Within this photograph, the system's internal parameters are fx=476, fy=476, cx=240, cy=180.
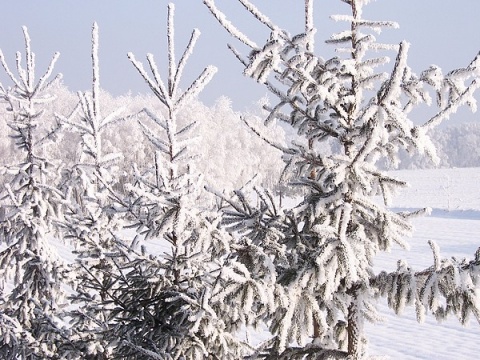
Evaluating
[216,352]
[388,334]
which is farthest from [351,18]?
[388,334]

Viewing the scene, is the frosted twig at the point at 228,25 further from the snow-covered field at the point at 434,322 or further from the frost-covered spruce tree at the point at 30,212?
the frost-covered spruce tree at the point at 30,212

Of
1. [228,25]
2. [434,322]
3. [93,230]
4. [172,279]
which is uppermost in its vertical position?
[228,25]

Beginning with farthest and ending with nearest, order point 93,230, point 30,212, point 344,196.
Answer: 1. point 30,212
2. point 93,230
3. point 344,196

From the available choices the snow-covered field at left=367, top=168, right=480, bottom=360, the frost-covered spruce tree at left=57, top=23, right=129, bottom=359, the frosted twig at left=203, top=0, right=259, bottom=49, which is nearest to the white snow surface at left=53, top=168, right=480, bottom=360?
the snow-covered field at left=367, top=168, right=480, bottom=360

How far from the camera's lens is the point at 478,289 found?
2672 mm

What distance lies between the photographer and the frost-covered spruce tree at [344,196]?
2756 millimetres

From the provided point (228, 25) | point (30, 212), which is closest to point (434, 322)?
point (30, 212)

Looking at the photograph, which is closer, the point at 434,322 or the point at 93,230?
the point at 93,230

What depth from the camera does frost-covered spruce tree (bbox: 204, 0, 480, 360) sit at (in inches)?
108

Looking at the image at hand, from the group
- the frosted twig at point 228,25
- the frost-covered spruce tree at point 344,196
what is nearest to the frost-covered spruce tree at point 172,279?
the frost-covered spruce tree at point 344,196

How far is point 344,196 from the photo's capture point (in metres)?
3.23

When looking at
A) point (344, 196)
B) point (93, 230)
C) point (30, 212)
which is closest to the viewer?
point (344, 196)

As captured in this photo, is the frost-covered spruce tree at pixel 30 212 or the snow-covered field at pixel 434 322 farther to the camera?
the snow-covered field at pixel 434 322

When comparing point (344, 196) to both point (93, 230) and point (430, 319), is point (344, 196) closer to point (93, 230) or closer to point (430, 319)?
point (93, 230)
